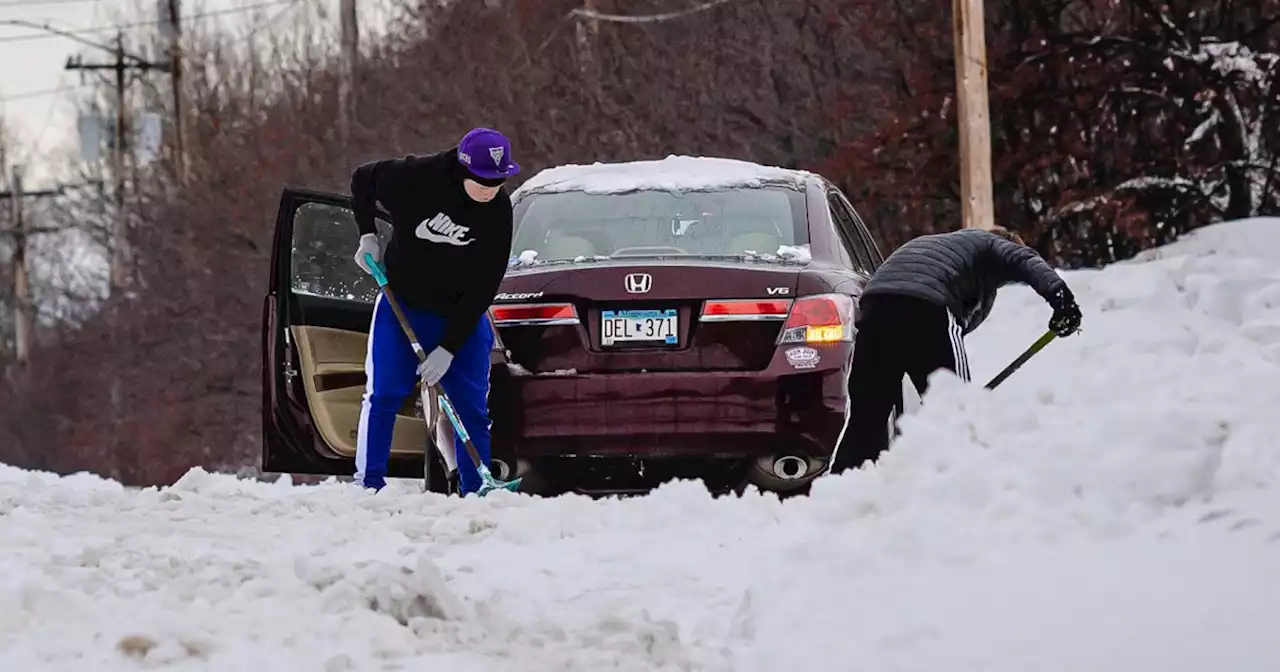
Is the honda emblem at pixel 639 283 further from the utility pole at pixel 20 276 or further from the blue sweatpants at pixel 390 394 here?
the utility pole at pixel 20 276

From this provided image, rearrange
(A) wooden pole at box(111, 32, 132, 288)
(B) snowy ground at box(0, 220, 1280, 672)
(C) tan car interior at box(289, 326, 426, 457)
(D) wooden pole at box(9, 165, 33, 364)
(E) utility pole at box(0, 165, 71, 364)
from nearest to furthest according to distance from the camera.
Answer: (B) snowy ground at box(0, 220, 1280, 672) < (C) tan car interior at box(289, 326, 426, 457) < (A) wooden pole at box(111, 32, 132, 288) < (E) utility pole at box(0, 165, 71, 364) < (D) wooden pole at box(9, 165, 33, 364)

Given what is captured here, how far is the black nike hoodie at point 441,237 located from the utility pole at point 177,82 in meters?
30.2

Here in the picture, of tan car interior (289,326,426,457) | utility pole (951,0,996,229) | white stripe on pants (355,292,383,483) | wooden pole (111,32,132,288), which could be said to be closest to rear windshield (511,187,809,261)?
white stripe on pants (355,292,383,483)

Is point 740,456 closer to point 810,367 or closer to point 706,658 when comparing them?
point 810,367

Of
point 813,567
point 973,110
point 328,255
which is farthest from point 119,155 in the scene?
point 813,567

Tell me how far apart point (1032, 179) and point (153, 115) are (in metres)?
32.9

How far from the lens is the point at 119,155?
1752 inches

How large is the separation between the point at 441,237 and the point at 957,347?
86.0 inches

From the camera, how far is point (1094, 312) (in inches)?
481

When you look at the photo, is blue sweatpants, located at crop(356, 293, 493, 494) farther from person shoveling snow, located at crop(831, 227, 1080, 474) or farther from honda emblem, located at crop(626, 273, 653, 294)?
person shoveling snow, located at crop(831, 227, 1080, 474)

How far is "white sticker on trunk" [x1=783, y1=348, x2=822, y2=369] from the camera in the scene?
6.91 m

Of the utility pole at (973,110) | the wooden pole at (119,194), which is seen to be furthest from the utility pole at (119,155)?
the utility pole at (973,110)

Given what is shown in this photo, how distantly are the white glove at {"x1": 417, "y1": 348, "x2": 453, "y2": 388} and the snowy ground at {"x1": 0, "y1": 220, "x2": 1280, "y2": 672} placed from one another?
880 millimetres

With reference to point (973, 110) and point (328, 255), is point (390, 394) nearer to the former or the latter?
point (328, 255)
